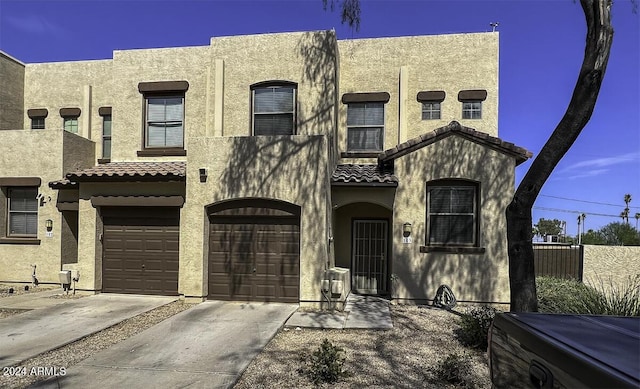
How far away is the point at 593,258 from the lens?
13086 mm

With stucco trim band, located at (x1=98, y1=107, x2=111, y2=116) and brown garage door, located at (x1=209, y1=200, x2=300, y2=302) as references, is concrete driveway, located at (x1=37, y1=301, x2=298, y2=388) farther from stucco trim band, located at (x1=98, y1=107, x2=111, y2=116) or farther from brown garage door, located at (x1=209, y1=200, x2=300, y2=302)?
stucco trim band, located at (x1=98, y1=107, x2=111, y2=116)

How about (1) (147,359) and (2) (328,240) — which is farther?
(2) (328,240)

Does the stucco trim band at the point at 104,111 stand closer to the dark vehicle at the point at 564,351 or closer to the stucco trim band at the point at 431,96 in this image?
the stucco trim band at the point at 431,96

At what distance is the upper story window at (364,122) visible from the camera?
1304 centimetres

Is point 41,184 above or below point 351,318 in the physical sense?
above

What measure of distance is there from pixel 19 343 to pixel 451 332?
26.6ft

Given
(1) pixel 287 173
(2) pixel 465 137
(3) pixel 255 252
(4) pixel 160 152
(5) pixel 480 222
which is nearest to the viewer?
(1) pixel 287 173

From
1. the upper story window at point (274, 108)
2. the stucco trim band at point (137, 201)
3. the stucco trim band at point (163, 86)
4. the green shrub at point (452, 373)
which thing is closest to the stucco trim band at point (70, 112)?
the stucco trim band at point (163, 86)

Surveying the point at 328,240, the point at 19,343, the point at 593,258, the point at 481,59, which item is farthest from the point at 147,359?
the point at 593,258

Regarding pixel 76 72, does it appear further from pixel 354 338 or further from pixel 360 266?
pixel 354 338

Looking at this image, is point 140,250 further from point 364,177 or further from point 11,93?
point 11,93

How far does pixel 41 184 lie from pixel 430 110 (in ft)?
41.6

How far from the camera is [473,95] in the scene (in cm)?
1270

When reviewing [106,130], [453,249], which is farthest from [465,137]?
[106,130]
